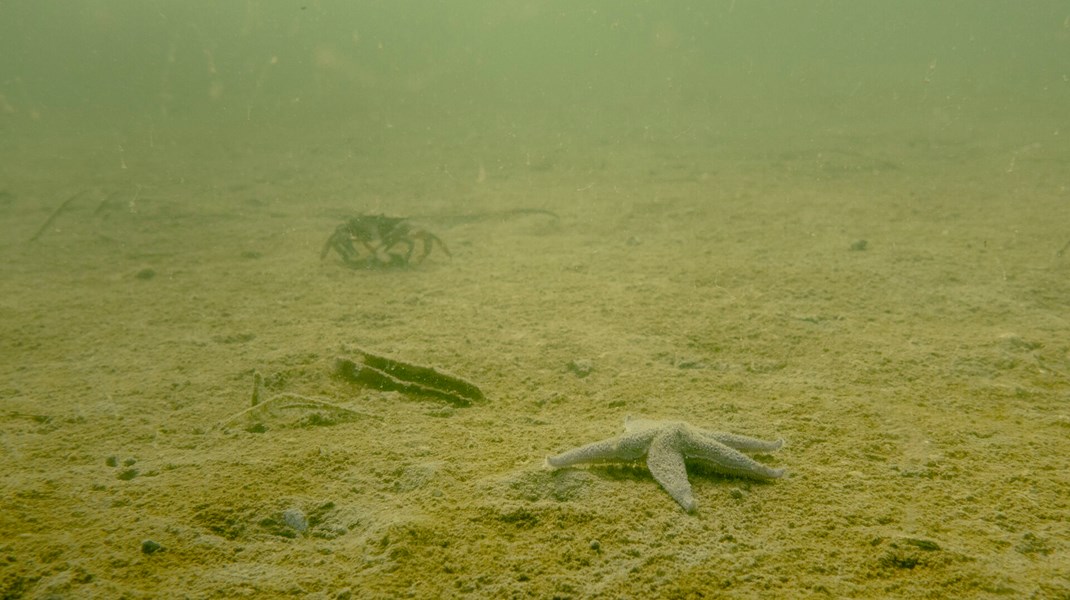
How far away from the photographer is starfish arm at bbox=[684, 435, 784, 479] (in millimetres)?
2816

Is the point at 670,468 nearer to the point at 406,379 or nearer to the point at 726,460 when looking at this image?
the point at 726,460

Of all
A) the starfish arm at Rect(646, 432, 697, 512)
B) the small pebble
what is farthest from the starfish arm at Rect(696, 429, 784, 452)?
the small pebble

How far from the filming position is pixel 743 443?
3020 mm

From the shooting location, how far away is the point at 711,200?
984 cm

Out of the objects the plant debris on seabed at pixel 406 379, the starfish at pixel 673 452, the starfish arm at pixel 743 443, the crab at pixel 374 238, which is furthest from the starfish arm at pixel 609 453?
the crab at pixel 374 238

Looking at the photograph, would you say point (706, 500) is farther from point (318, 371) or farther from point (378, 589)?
point (318, 371)

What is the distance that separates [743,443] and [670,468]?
49 centimetres

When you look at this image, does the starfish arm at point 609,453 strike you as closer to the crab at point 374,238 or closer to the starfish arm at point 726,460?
the starfish arm at point 726,460

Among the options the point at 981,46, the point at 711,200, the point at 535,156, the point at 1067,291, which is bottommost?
the point at 1067,291

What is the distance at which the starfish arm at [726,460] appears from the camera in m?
2.82

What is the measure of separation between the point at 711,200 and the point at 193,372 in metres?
7.99

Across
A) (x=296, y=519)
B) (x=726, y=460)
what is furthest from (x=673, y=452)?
(x=296, y=519)

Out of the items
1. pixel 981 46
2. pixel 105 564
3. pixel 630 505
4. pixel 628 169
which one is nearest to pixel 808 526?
pixel 630 505

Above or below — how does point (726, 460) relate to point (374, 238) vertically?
below
